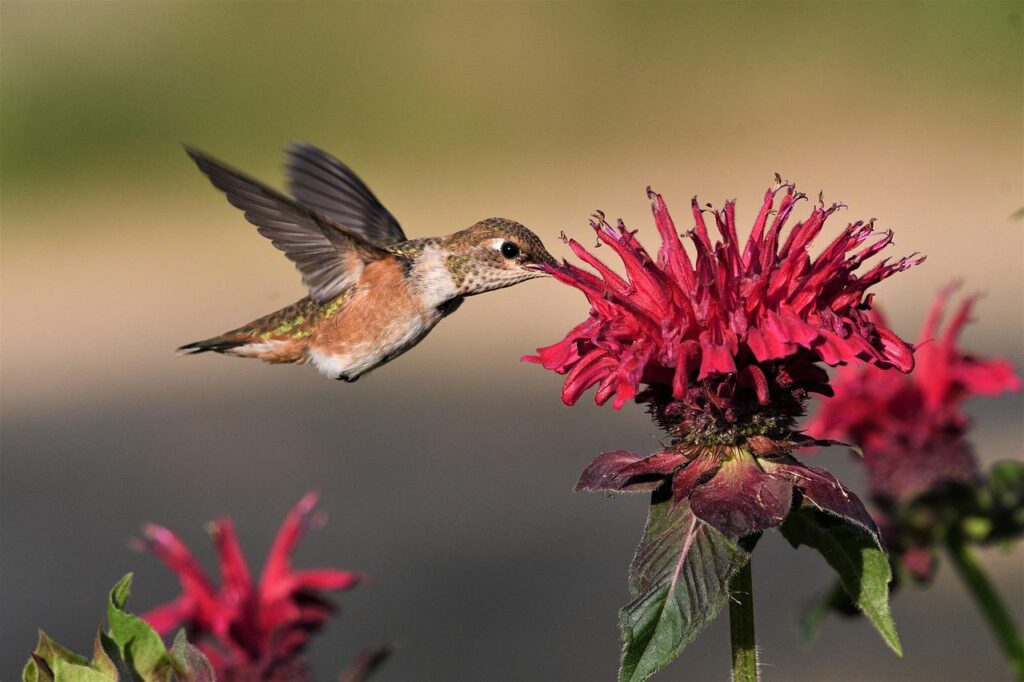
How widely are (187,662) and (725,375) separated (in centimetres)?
66

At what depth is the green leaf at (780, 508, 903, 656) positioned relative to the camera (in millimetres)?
1492

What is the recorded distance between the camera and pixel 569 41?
1407cm

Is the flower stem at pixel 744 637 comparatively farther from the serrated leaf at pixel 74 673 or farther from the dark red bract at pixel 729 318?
the serrated leaf at pixel 74 673

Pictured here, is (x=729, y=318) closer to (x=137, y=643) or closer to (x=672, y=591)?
(x=672, y=591)

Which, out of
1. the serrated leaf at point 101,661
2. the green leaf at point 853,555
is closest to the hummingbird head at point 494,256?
the green leaf at point 853,555

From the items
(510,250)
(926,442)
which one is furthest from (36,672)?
(926,442)

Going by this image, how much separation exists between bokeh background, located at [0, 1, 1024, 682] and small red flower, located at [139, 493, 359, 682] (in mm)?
2940

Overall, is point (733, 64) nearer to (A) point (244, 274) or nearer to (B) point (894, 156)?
(B) point (894, 156)

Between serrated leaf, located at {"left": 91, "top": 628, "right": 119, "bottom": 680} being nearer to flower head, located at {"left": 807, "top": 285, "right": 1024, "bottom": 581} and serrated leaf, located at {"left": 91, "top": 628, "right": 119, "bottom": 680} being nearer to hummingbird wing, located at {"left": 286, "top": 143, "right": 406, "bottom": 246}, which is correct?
hummingbird wing, located at {"left": 286, "top": 143, "right": 406, "bottom": 246}

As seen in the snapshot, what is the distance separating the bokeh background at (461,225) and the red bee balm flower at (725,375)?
3637mm

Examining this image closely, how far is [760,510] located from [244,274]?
34.4 ft

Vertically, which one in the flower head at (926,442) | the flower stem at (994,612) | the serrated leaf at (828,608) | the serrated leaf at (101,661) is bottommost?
the flower stem at (994,612)

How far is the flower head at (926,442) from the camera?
2424 mm

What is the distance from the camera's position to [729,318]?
5.08 ft
